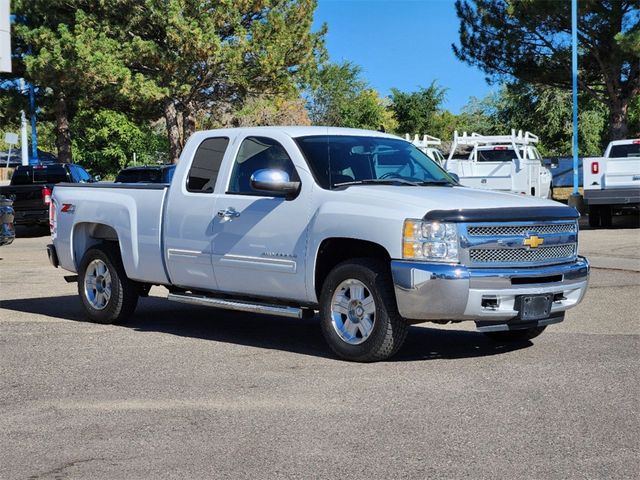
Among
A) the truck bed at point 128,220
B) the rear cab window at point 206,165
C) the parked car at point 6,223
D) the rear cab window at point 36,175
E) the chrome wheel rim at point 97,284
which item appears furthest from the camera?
the rear cab window at point 36,175

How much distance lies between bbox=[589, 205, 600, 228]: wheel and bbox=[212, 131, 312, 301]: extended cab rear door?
1632 cm

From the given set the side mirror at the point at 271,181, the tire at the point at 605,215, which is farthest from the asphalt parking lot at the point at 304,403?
the tire at the point at 605,215

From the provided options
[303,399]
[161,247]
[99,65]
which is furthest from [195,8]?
[303,399]

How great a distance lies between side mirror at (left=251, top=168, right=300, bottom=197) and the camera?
8328 millimetres

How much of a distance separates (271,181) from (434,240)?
1543 mm

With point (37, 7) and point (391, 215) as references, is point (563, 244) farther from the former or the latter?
point (37, 7)

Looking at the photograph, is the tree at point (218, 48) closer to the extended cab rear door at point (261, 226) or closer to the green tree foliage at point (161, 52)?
the green tree foliage at point (161, 52)

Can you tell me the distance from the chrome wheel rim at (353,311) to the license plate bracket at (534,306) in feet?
3.70

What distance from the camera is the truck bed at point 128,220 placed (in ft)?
31.9

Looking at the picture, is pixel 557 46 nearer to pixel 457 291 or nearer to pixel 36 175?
pixel 36 175

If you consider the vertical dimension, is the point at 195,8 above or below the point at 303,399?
above

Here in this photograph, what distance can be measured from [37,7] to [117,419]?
34.8 m

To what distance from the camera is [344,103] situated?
2672 inches

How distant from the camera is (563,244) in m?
8.25
